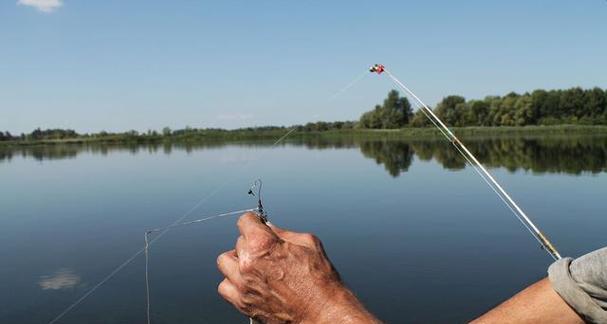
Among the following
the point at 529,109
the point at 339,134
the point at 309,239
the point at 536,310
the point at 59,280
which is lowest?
the point at 59,280

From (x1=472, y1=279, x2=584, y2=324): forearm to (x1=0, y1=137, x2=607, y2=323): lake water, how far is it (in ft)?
27.8

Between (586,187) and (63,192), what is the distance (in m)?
27.8

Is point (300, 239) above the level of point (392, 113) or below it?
below

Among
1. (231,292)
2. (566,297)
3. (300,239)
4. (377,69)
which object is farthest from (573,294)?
(377,69)

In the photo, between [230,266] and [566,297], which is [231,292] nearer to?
[230,266]

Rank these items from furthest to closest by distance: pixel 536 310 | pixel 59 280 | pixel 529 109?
1. pixel 529 109
2. pixel 59 280
3. pixel 536 310

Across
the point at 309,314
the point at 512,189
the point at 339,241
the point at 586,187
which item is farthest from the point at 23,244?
the point at 586,187

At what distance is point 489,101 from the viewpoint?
10206 cm

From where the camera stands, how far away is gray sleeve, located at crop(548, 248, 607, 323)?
1330 millimetres

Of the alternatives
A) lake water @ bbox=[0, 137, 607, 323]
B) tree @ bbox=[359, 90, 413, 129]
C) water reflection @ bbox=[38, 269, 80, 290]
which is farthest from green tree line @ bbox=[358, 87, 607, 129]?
water reflection @ bbox=[38, 269, 80, 290]

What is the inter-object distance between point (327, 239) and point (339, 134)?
113m

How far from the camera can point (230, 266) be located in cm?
140

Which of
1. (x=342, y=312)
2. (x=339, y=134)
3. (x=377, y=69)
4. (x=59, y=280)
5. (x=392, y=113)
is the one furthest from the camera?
(x=339, y=134)

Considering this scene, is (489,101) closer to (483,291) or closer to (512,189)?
(512,189)
